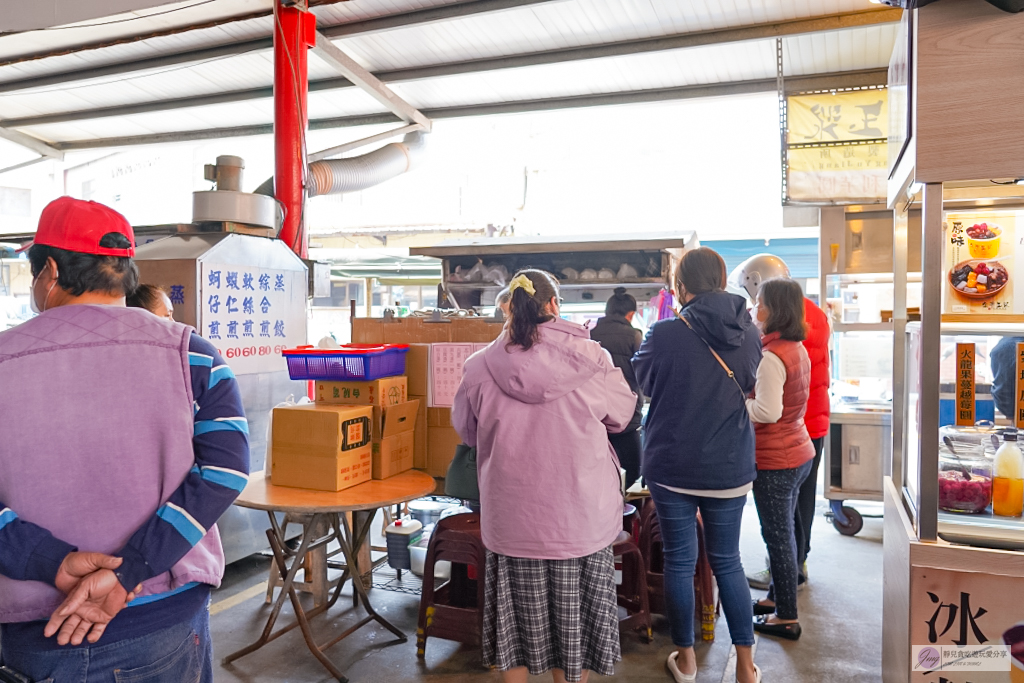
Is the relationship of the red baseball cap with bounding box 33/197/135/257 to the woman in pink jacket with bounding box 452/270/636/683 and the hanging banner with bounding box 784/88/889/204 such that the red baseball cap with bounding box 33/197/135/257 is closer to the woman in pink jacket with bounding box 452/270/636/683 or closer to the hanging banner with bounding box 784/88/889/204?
the woman in pink jacket with bounding box 452/270/636/683

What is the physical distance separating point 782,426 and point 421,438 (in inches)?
69.8

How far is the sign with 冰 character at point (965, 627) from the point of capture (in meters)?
1.84

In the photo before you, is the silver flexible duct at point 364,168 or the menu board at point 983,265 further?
the silver flexible duct at point 364,168

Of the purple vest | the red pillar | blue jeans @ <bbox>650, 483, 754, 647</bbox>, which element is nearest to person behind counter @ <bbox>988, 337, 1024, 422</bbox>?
blue jeans @ <bbox>650, 483, 754, 647</bbox>

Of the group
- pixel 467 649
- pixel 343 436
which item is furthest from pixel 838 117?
pixel 467 649

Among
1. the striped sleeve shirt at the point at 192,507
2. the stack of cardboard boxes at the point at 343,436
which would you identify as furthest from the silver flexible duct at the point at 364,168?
the striped sleeve shirt at the point at 192,507

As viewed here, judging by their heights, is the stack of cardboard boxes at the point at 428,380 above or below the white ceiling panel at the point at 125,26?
below

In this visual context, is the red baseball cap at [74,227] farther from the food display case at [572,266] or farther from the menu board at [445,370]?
the food display case at [572,266]

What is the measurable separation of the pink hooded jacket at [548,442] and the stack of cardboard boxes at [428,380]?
115 centimetres

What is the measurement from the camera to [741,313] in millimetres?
2596

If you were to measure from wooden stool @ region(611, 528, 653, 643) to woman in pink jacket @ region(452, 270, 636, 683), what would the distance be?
70 cm

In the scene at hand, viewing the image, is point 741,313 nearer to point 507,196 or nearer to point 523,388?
point 523,388

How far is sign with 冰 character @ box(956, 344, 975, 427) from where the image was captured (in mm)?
1999

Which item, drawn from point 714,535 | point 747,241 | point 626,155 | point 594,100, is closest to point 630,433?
point 714,535
